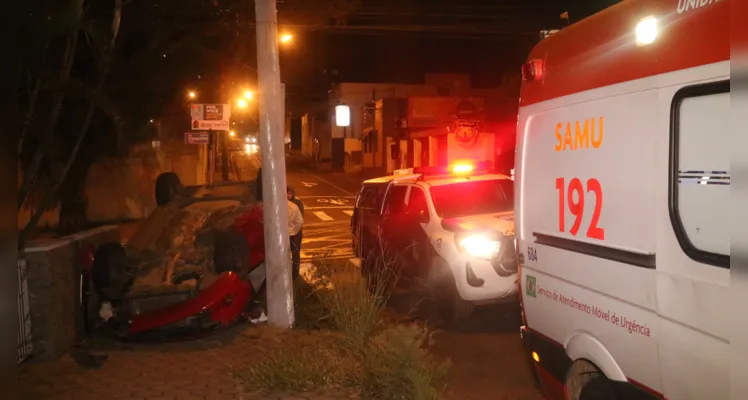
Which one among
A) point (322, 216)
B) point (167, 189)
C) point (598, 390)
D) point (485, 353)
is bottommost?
point (485, 353)

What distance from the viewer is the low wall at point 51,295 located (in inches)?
251

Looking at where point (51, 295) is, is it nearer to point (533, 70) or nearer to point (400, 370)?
point (400, 370)

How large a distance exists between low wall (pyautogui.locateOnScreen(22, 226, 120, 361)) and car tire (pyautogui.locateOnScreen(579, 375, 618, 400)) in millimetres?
4863

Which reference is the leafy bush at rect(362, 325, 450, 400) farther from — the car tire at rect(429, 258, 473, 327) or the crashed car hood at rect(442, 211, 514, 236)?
the crashed car hood at rect(442, 211, 514, 236)

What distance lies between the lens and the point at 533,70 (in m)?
4.95

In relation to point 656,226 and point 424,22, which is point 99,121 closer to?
point 656,226

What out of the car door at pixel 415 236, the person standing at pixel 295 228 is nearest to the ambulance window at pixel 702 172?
the car door at pixel 415 236

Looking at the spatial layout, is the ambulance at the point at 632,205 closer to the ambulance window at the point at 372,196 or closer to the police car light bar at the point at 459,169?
the police car light bar at the point at 459,169

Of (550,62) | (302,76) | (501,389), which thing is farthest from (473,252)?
(302,76)

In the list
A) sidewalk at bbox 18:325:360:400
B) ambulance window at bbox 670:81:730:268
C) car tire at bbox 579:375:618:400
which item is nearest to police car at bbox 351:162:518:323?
sidewalk at bbox 18:325:360:400

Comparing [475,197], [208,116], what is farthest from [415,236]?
[208,116]

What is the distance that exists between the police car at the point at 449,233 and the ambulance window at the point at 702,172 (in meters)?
4.54

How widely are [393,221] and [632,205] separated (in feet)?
20.2

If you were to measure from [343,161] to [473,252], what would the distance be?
4905cm
